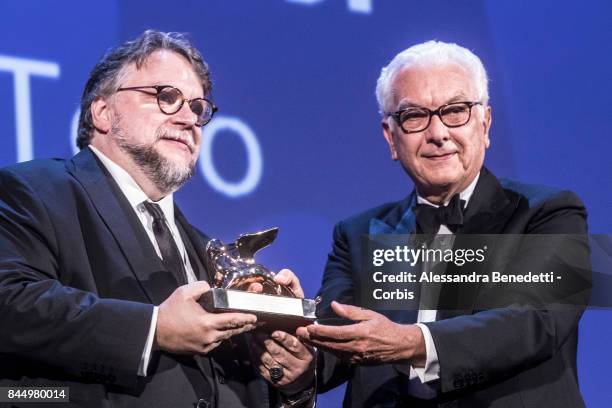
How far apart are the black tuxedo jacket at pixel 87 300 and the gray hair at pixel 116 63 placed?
257 mm

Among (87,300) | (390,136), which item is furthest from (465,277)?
(87,300)

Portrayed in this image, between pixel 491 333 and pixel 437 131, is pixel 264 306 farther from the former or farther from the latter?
pixel 437 131

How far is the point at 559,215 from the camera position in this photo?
284cm

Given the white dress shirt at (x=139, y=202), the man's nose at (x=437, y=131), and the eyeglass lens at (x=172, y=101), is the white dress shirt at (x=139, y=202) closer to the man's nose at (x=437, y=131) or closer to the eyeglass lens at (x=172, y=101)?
the eyeglass lens at (x=172, y=101)

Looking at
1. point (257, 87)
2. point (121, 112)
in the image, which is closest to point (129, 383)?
point (121, 112)

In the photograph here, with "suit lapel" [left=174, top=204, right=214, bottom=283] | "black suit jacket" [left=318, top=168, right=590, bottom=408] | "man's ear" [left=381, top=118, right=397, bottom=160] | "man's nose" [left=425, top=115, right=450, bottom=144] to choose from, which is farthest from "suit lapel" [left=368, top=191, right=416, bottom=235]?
"suit lapel" [left=174, top=204, right=214, bottom=283]

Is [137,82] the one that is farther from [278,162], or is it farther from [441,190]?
[441,190]

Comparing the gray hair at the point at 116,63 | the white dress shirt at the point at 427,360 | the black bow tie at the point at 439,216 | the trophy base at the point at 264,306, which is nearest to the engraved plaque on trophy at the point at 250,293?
the trophy base at the point at 264,306

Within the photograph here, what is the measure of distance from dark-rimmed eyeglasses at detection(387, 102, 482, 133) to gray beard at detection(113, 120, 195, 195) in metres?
0.78

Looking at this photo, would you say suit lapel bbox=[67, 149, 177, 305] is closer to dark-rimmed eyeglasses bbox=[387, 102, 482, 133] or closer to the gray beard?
the gray beard

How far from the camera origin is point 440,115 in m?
3.00

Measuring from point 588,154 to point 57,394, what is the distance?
2.66m

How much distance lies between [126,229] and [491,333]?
1082mm

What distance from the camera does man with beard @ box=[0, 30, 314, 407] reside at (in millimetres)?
2191
